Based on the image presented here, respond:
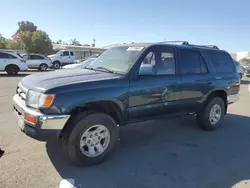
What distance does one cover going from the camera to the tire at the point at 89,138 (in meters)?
3.82

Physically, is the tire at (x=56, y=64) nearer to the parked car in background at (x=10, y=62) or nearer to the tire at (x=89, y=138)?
the parked car in background at (x=10, y=62)

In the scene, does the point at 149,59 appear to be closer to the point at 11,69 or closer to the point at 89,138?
the point at 89,138

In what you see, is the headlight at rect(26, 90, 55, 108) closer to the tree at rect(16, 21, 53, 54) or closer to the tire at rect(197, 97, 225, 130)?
the tire at rect(197, 97, 225, 130)

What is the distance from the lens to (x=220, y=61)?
6.34m

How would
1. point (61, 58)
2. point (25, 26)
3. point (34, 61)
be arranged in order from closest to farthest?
point (34, 61) < point (61, 58) < point (25, 26)

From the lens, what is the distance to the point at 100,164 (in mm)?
4113

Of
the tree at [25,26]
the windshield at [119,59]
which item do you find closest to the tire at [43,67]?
the windshield at [119,59]

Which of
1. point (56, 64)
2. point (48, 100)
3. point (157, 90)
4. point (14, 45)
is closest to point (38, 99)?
point (48, 100)

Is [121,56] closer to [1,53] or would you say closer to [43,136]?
[43,136]

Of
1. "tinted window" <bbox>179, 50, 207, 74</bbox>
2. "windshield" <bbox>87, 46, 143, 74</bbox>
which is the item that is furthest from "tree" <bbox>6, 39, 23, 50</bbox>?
"tinted window" <bbox>179, 50, 207, 74</bbox>

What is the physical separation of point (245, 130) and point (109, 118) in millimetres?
3968

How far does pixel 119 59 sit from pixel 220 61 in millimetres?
2897

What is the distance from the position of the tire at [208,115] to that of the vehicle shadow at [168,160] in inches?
6.4

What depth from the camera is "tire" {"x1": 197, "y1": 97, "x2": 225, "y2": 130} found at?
597 centimetres
